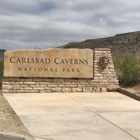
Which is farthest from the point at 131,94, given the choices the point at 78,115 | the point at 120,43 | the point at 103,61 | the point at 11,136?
the point at 120,43

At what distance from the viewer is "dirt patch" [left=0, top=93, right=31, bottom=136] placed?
7507 mm

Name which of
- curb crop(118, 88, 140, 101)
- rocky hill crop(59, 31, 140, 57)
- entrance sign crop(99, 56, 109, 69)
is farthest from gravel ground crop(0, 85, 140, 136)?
rocky hill crop(59, 31, 140, 57)

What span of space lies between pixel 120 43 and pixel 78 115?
3206cm

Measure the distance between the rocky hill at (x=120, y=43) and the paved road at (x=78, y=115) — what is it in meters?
24.0

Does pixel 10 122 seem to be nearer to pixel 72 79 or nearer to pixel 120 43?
pixel 72 79

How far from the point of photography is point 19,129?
25.1 feet

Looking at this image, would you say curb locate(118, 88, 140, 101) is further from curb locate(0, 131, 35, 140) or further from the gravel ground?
curb locate(0, 131, 35, 140)

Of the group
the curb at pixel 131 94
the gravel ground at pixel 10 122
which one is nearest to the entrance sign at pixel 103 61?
the curb at pixel 131 94

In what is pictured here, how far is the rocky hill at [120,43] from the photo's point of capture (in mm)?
37938

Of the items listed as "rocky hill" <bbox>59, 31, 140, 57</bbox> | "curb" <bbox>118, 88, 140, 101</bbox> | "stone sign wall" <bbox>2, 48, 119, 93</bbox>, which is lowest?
"curb" <bbox>118, 88, 140, 101</bbox>

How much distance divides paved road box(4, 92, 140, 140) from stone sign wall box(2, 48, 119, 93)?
0.65 meters

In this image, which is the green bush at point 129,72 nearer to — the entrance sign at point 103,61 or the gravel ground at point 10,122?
the entrance sign at point 103,61

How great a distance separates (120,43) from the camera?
40.8 metres

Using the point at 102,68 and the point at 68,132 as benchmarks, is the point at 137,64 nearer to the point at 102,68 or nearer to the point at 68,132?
the point at 102,68
